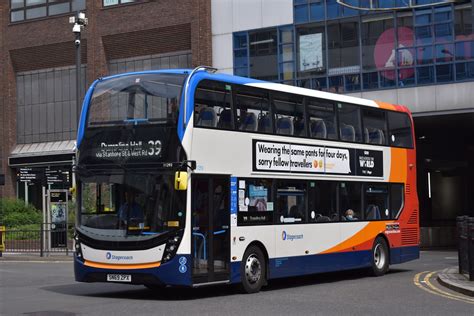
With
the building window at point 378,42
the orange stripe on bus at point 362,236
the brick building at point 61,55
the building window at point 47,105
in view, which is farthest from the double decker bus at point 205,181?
the building window at point 47,105

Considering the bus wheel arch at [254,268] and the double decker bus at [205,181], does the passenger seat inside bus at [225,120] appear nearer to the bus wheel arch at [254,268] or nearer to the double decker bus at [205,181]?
the double decker bus at [205,181]

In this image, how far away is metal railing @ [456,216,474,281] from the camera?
16.6 meters

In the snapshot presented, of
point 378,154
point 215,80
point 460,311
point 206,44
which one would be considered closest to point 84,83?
point 206,44

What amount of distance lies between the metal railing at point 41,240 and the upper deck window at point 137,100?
16024mm

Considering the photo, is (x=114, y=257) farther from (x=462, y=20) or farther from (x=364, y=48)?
(x=364, y=48)

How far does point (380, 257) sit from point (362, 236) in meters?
1.23

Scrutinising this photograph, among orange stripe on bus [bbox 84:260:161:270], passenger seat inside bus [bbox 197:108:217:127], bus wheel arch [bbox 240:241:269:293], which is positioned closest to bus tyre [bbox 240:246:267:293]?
bus wheel arch [bbox 240:241:269:293]

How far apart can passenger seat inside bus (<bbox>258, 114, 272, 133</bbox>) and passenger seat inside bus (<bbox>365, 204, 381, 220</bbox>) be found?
14.4 ft

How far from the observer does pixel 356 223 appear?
19297 mm

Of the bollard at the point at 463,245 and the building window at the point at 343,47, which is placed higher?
the building window at the point at 343,47

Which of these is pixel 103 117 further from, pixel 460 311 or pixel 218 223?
pixel 460 311

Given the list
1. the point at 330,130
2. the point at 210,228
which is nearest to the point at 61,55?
the point at 330,130

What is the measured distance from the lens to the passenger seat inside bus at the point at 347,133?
741 inches

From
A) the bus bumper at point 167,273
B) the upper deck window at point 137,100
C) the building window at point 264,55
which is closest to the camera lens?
the bus bumper at point 167,273
